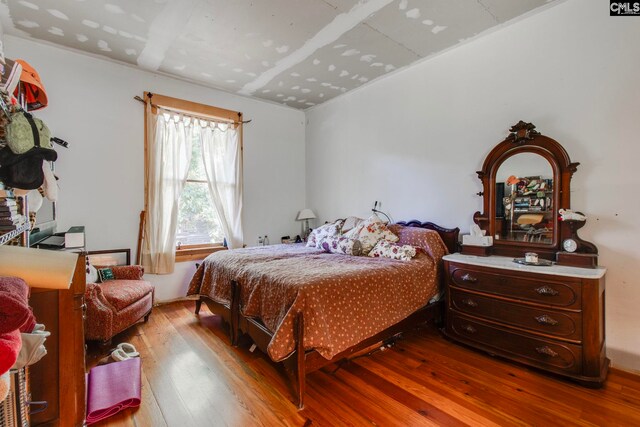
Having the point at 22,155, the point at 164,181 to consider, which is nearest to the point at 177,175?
the point at 164,181

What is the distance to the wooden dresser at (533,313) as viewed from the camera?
6.29ft

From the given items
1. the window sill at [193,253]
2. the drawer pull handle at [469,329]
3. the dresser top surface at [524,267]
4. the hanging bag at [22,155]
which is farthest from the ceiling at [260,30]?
the drawer pull handle at [469,329]

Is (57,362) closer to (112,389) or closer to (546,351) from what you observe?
(112,389)

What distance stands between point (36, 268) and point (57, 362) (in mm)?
521

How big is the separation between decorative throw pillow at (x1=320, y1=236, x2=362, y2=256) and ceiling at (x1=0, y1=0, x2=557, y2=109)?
6.54 feet

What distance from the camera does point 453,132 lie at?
3080 mm

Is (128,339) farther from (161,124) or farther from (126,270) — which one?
(161,124)

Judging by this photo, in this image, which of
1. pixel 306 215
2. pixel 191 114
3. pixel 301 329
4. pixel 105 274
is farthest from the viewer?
pixel 306 215

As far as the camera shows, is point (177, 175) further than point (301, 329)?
Yes

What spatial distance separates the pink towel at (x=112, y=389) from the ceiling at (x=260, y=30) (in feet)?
9.13

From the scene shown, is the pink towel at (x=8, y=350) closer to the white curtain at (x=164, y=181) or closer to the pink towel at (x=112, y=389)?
the pink towel at (x=112, y=389)

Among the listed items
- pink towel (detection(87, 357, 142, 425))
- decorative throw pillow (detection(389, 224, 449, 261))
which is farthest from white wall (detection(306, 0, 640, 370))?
→ pink towel (detection(87, 357, 142, 425))

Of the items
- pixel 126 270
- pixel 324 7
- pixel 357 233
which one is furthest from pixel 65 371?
pixel 324 7

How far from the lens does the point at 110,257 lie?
3.28 meters
